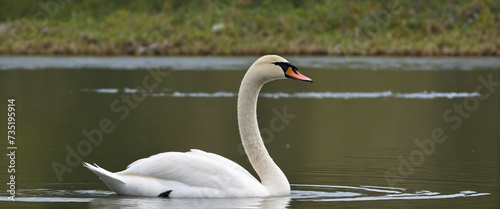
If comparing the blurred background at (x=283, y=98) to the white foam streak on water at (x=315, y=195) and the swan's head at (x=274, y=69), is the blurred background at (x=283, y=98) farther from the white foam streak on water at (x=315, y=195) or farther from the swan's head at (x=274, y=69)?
the swan's head at (x=274, y=69)

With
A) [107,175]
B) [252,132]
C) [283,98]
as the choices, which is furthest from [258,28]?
[107,175]

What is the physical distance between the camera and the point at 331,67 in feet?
138

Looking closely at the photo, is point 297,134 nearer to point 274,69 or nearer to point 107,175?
point 274,69

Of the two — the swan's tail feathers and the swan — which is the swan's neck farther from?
the swan's tail feathers

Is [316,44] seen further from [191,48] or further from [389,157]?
[389,157]

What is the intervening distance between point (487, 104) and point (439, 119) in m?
3.76

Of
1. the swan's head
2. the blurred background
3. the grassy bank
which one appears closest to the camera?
the swan's head

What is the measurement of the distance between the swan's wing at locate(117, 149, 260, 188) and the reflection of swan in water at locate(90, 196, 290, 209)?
0.17 metres

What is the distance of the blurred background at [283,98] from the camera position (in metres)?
11.3

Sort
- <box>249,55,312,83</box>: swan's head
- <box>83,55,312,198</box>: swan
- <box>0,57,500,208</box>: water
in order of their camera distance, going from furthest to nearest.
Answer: <box>0,57,500,208</box>: water
<box>249,55,312,83</box>: swan's head
<box>83,55,312,198</box>: swan

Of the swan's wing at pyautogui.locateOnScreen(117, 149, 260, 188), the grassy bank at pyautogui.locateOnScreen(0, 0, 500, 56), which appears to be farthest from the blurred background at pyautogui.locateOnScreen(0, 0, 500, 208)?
the swan's wing at pyautogui.locateOnScreen(117, 149, 260, 188)

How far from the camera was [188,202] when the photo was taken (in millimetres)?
9656

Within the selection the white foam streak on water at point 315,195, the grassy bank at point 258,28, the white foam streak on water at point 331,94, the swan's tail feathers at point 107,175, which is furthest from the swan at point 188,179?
the grassy bank at point 258,28

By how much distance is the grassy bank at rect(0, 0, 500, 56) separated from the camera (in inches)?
2178
